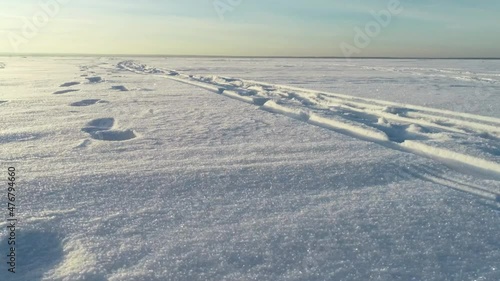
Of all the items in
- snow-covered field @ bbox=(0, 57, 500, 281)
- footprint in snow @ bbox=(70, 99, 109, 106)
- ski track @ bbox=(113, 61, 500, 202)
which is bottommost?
snow-covered field @ bbox=(0, 57, 500, 281)

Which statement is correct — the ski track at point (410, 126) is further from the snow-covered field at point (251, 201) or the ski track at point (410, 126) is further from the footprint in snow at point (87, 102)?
the footprint in snow at point (87, 102)

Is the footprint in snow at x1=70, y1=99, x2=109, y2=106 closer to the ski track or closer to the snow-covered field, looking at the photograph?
the snow-covered field

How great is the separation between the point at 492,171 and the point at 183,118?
8.52ft

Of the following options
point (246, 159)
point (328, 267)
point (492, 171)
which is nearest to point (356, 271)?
point (328, 267)

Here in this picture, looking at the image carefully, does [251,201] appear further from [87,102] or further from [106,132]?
[87,102]

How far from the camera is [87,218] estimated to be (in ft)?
5.08

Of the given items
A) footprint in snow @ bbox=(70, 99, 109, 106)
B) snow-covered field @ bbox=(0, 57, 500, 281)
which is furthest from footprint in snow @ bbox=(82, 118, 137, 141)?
footprint in snow @ bbox=(70, 99, 109, 106)

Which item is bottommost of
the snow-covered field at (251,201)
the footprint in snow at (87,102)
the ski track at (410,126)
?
the snow-covered field at (251,201)

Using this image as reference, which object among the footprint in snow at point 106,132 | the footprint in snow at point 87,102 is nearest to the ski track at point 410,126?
the footprint in snow at point 106,132

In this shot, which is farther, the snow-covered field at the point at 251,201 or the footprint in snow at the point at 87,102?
the footprint in snow at the point at 87,102

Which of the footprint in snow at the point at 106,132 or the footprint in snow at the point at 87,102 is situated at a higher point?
the footprint in snow at the point at 87,102

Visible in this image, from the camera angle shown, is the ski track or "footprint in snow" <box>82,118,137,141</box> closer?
the ski track

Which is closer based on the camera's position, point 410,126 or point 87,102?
point 410,126

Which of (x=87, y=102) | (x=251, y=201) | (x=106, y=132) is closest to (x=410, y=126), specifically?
(x=251, y=201)
